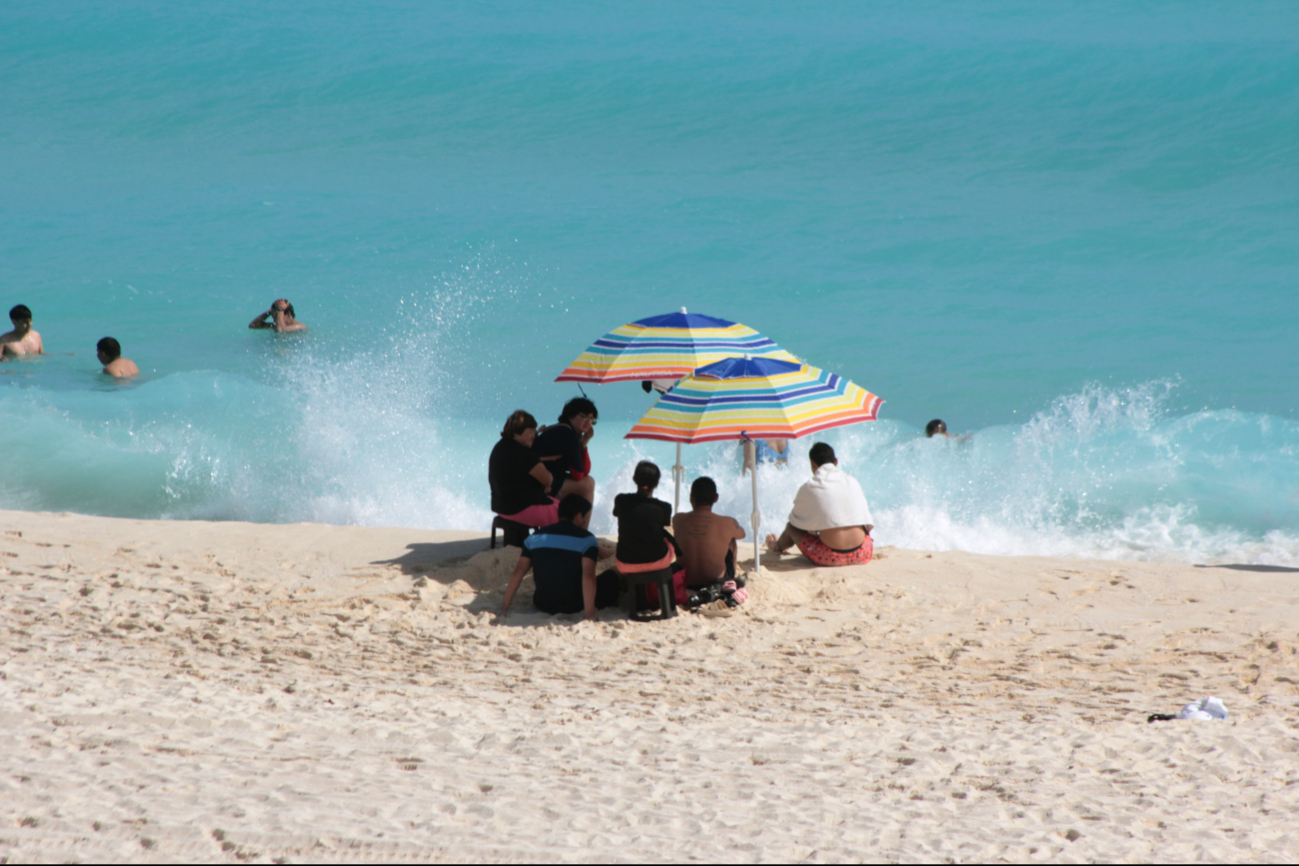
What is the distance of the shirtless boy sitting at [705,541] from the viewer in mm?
6930

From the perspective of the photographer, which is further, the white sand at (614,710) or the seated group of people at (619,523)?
the seated group of people at (619,523)

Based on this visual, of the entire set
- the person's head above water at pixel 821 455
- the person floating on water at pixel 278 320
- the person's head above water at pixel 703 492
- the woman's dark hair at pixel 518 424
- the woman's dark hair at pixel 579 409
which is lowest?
the person's head above water at pixel 703 492

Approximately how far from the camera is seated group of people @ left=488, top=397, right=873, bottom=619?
22.1ft

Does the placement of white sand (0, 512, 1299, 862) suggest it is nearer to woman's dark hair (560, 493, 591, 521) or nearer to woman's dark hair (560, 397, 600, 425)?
woman's dark hair (560, 493, 591, 521)

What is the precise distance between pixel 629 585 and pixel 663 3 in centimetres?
3546

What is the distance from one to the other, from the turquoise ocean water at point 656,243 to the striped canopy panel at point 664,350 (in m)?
2.68

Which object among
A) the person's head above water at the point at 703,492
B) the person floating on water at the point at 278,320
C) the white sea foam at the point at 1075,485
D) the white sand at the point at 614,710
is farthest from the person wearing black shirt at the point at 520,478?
the person floating on water at the point at 278,320

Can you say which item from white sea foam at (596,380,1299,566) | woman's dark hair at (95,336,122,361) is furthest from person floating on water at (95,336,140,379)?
white sea foam at (596,380,1299,566)

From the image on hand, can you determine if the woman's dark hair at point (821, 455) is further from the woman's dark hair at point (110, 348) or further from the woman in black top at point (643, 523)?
the woman's dark hair at point (110, 348)

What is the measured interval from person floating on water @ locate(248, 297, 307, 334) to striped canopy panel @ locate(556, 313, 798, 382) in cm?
1085

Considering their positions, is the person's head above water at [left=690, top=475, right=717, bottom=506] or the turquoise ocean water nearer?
the person's head above water at [left=690, top=475, right=717, bottom=506]

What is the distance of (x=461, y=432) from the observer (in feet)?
45.1

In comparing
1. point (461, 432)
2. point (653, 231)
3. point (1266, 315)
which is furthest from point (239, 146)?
point (1266, 315)

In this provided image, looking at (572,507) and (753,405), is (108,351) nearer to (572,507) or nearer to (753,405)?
(572,507)
